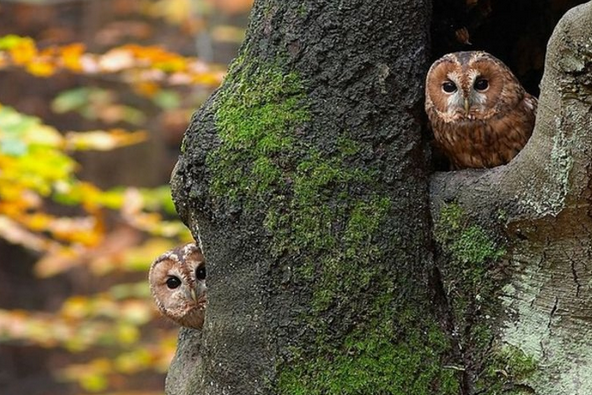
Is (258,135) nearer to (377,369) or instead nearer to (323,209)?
(323,209)

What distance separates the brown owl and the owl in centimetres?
119

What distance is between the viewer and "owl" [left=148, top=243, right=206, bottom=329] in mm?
3371

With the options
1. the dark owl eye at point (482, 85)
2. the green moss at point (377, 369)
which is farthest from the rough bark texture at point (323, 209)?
the dark owl eye at point (482, 85)

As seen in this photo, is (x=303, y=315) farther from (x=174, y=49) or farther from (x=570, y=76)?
(x=174, y=49)

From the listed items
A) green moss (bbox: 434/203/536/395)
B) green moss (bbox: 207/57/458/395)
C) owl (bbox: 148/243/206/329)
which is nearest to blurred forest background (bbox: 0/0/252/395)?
owl (bbox: 148/243/206/329)

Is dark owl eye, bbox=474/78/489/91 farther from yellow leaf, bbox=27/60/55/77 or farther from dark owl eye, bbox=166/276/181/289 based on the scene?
yellow leaf, bbox=27/60/55/77

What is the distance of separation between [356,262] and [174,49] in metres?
6.35

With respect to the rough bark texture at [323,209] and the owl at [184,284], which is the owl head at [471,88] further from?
the owl at [184,284]

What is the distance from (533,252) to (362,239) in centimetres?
41

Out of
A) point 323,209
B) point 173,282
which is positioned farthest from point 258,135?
point 173,282

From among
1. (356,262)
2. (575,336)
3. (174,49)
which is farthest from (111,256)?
(575,336)

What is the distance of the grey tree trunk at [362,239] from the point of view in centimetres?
209

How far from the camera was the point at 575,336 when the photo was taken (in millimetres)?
2057

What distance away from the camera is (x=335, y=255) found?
222 centimetres
